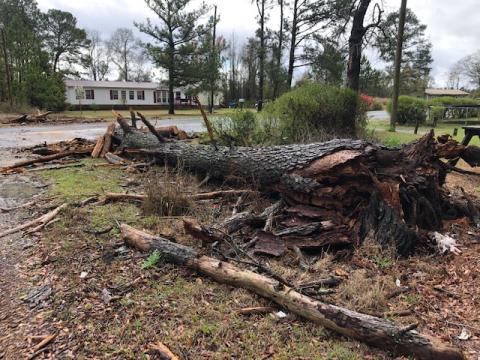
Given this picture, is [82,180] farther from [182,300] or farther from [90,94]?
[90,94]

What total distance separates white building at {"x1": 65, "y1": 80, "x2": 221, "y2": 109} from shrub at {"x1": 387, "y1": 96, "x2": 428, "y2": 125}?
2304 cm

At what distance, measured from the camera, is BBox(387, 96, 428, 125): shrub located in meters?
19.6

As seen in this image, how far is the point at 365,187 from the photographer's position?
4.36 m

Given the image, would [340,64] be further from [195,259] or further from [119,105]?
[119,105]

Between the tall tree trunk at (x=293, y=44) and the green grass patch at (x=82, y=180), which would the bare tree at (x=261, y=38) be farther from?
the green grass patch at (x=82, y=180)

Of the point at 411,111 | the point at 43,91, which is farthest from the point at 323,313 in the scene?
the point at 43,91

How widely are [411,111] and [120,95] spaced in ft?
110

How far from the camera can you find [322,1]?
23.0m

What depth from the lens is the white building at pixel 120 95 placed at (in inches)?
1583

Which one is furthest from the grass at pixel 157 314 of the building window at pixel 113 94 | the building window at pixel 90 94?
the building window at pixel 113 94

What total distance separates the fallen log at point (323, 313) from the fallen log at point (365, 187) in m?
1.07

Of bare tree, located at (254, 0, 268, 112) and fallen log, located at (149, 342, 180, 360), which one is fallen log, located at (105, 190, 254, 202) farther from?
bare tree, located at (254, 0, 268, 112)

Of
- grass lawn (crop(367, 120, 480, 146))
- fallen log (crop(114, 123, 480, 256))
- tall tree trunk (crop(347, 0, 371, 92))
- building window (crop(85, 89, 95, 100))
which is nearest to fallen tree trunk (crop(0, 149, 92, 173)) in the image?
fallen log (crop(114, 123, 480, 256))

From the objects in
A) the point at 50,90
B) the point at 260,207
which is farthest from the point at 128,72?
the point at 260,207
